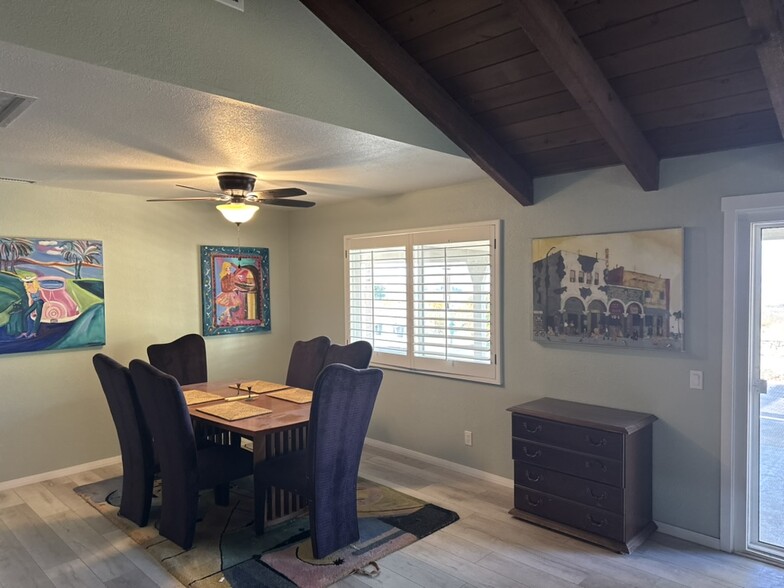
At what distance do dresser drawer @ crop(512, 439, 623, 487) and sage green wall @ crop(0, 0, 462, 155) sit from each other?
1.98 m

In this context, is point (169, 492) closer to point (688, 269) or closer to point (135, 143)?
point (135, 143)

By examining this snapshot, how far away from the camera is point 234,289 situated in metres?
5.40

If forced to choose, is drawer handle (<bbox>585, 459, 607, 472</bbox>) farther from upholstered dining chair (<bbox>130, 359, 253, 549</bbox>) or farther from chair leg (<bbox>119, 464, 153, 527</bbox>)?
→ chair leg (<bbox>119, 464, 153, 527</bbox>)

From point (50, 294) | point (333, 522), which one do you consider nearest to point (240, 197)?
point (50, 294)

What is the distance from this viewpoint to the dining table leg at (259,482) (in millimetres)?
3180

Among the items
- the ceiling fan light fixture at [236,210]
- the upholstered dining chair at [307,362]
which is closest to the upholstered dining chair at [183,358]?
the upholstered dining chair at [307,362]

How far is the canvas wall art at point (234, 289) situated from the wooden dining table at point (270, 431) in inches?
59.1

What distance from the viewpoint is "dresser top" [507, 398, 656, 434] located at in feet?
10.0

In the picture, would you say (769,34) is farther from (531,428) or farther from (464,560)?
(464,560)

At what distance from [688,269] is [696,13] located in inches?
56.3

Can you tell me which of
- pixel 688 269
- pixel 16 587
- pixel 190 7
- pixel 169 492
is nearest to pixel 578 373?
pixel 688 269

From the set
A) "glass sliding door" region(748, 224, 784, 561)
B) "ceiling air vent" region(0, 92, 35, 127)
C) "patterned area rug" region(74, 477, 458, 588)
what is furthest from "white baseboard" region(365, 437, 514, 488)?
"ceiling air vent" region(0, 92, 35, 127)

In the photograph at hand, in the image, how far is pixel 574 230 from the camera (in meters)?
3.62

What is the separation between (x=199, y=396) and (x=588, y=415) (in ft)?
8.66
